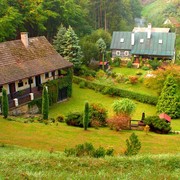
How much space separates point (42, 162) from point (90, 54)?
34.1 metres

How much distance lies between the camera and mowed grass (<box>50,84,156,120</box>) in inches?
1283

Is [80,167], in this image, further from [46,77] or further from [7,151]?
[46,77]

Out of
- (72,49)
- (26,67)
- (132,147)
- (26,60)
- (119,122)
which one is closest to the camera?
(132,147)

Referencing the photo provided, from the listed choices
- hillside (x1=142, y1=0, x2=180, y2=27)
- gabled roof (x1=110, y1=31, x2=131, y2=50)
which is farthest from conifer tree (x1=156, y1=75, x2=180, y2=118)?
hillside (x1=142, y1=0, x2=180, y2=27)

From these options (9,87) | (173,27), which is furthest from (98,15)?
(9,87)

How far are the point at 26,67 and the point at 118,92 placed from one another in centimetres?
1255

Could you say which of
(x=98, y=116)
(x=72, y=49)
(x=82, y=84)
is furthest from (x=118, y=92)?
(x=98, y=116)

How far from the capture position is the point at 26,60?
106 feet

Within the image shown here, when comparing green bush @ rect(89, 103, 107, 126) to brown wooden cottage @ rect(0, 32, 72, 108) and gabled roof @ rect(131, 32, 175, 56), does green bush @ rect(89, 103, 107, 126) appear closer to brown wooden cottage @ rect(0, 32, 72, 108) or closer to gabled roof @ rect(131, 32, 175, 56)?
brown wooden cottage @ rect(0, 32, 72, 108)

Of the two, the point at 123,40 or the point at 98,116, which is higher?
the point at 123,40

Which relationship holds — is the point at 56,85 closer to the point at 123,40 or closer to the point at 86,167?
the point at 86,167

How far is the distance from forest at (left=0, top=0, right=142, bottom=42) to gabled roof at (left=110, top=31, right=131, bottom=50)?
8087 mm

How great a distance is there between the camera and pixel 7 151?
17.1m

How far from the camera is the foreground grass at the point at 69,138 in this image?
20.2m
